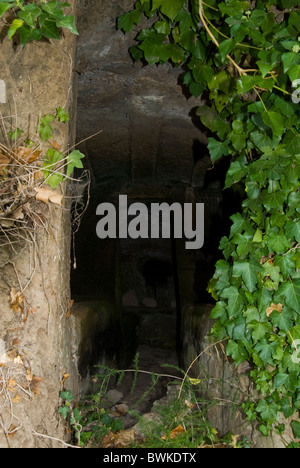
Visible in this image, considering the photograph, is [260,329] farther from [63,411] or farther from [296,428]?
[63,411]

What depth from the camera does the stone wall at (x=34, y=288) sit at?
1.87 meters

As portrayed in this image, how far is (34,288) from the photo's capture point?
1.98 metres

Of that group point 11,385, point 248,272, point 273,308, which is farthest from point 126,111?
point 11,385

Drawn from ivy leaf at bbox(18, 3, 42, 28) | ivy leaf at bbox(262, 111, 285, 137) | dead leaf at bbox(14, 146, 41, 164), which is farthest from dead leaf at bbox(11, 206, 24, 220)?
ivy leaf at bbox(262, 111, 285, 137)

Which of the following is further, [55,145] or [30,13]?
[55,145]

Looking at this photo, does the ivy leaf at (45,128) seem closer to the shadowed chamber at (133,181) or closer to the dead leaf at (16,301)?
the shadowed chamber at (133,181)

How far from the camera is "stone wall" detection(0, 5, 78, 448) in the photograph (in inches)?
73.7

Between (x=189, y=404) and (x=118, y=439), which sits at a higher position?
(x=189, y=404)

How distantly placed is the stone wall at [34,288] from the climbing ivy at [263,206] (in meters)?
0.69

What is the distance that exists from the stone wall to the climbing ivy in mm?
693

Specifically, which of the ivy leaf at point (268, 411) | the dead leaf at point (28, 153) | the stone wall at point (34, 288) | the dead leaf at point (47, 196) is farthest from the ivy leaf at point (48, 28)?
the ivy leaf at point (268, 411)

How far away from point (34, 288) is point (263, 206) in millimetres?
1181

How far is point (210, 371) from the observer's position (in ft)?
9.11
